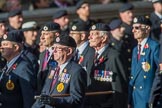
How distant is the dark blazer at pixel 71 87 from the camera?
10.7 metres

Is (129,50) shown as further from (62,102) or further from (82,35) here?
(62,102)

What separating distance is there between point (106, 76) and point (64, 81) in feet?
5.73

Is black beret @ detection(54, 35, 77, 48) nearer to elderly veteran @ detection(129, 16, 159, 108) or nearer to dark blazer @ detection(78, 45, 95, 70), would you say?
dark blazer @ detection(78, 45, 95, 70)

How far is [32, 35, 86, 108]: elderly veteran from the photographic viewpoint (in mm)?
10711

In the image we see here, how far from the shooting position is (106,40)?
13000 mm

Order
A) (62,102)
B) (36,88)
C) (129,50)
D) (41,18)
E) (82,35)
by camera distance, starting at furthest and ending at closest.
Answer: (41,18)
(129,50)
(82,35)
(36,88)
(62,102)

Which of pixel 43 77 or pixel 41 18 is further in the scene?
pixel 41 18

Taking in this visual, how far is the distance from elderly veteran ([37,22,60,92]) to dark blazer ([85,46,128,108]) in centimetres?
71

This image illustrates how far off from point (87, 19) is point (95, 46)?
13.5ft

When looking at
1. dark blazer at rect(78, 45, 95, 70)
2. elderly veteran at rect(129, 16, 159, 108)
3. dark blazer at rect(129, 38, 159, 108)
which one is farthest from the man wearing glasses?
dark blazer at rect(129, 38, 159, 108)

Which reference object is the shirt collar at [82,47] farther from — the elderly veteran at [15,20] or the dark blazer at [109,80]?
the elderly veteran at [15,20]

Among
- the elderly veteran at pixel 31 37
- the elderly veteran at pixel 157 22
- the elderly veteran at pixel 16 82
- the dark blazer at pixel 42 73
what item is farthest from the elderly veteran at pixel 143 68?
the elderly veteran at pixel 157 22

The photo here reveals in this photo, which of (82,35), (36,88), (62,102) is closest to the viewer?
(62,102)

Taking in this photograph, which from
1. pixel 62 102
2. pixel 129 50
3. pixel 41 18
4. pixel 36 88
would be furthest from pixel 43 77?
pixel 41 18
